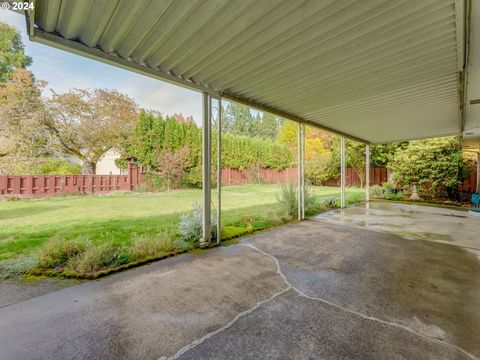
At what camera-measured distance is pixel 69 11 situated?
6.03 feet

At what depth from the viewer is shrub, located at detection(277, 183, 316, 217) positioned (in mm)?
5832

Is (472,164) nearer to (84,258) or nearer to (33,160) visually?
(84,258)

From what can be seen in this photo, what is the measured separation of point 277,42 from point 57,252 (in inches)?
145

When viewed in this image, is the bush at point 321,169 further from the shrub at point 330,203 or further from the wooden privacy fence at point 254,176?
the shrub at point 330,203

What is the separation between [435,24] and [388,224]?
4.39 metres

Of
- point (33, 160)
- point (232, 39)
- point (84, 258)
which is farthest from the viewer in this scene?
point (33, 160)

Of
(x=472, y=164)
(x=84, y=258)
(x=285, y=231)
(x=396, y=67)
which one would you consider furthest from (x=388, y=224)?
(x=472, y=164)

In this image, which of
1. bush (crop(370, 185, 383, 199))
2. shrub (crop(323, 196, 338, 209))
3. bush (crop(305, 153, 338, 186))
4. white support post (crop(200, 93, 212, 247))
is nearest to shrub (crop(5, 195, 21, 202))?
white support post (crop(200, 93, 212, 247))

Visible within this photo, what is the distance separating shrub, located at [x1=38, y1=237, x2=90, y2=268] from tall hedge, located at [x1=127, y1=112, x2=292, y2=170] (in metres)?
8.03

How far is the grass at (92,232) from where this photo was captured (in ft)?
9.16

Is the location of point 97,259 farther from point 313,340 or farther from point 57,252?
point 313,340

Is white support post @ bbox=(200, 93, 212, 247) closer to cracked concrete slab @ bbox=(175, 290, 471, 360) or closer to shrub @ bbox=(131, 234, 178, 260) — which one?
shrub @ bbox=(131, 234, 178, 260)

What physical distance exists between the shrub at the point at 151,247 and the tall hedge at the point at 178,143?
7.98m

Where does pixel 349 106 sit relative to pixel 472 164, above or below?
above
